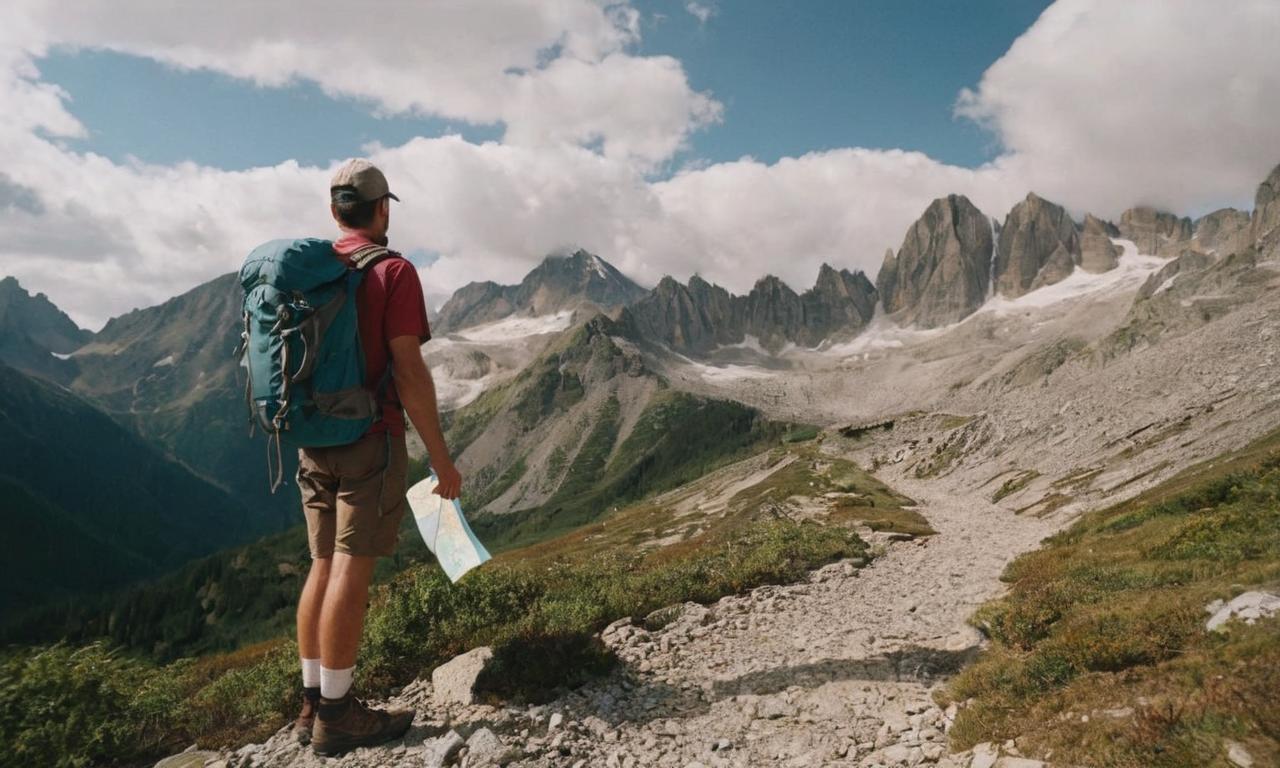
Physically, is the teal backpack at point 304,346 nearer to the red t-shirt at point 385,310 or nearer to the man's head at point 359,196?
the red t-shirt at point 385,310

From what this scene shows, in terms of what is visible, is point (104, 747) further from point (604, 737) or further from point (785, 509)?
point (785, 509)

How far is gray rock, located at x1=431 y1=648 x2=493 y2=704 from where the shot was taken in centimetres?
820

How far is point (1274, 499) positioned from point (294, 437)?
61.6 feet

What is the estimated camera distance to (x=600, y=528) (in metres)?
148

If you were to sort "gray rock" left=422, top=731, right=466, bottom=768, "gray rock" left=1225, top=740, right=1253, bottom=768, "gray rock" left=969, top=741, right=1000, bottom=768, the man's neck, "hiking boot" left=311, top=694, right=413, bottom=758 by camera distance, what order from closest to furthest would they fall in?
"gray rock" left=1225, top=740, right=1253, bottom=768
"gray rock" left=969, top=741, right=1000, bottom=768
"gray rock" left=422, top=731, right=466, bottom=768
"hiking boot" left=311, top=694, right=413, bottom=758
the man's neck

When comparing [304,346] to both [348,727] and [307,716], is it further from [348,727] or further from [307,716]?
[307,716]

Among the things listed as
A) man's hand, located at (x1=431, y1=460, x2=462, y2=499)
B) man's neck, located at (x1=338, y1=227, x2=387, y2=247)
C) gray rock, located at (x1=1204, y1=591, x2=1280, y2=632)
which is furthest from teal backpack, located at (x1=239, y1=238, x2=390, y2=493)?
gray rock, located at (x1=1204, y1=591, x2=1280, y2=632)

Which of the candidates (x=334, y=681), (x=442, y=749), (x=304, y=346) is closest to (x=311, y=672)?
(x=334, y=681)

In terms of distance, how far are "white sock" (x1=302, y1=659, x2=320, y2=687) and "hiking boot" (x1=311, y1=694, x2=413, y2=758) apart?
288 mm

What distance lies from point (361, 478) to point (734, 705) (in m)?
5.45

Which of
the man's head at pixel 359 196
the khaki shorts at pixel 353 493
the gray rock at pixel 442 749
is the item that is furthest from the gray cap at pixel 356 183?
the gray rock at pixel 442 749

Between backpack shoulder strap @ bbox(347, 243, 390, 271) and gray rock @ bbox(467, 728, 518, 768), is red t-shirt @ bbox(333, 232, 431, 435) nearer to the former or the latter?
backpack shoulder strap @ bbox(347, 243, 390, 271)

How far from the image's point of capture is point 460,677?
8.43m

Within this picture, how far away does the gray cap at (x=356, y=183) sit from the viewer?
6973mm
